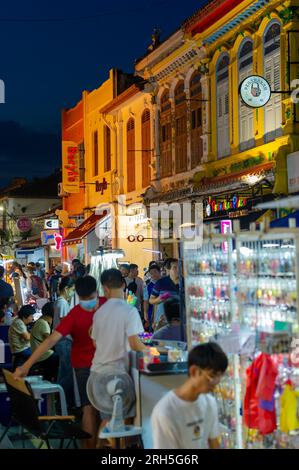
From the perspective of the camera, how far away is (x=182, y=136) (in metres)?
22.7

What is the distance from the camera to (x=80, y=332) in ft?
25.7

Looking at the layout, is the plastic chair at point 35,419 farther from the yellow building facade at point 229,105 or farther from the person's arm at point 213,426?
the yellow building facade at point 229,105

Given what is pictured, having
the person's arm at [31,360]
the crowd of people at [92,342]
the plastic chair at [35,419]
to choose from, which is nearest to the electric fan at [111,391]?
the crowd of people at [92,342]

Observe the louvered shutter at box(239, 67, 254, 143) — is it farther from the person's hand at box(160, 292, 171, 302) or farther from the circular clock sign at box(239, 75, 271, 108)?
the person's hand at box(160, 292, 171, 302)

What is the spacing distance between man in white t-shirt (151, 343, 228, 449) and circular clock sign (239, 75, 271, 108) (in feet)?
38.2

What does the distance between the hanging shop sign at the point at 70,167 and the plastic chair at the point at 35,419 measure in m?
25.1

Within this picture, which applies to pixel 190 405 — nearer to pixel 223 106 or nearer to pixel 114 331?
pixel 114 331

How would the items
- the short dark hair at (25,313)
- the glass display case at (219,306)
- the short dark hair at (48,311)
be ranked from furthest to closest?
1. the short dark hair at (48,311)
2. the short dark hair at (25,313)
3. the glass display case at (219,306)

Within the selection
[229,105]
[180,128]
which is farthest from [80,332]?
[180,128]

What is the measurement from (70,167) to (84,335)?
1000 inches

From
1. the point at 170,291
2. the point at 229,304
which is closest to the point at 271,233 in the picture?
the point at 229,304

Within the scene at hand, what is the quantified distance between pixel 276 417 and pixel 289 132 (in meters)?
11.0

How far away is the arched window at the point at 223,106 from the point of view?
1971 centimetres
